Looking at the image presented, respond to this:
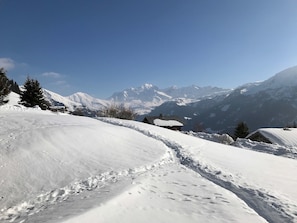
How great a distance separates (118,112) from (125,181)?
7082 cm

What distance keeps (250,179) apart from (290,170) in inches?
259

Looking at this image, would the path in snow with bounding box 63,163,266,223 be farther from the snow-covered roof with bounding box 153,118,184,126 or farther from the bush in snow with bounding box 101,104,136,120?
the snow-covered roof with bounding box 153,118,184,126

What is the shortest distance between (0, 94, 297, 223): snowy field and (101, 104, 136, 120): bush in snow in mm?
59270

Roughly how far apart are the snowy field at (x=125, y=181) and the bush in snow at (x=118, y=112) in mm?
59270

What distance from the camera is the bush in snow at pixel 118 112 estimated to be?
82.2 metres

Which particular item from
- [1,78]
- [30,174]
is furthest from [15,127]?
[1,78]

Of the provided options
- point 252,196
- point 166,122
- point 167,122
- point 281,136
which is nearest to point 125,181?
point 252,196

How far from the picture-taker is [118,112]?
3314 inches

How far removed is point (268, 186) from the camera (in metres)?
15.0

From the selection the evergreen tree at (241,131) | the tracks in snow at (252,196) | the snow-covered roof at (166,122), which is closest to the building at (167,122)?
the snow-covered roof at (166,122)

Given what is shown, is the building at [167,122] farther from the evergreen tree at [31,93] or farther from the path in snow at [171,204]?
the path in snow at [171,204]

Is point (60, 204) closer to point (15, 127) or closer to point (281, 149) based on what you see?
point (15, 127)

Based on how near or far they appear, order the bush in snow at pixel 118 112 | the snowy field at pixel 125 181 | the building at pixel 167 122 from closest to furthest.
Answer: the snowy field at pixel 125 181 < the bush in snow at pixel 118 112 < the building at pixel 167 122

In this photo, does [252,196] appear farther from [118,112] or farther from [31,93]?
[118,112]
